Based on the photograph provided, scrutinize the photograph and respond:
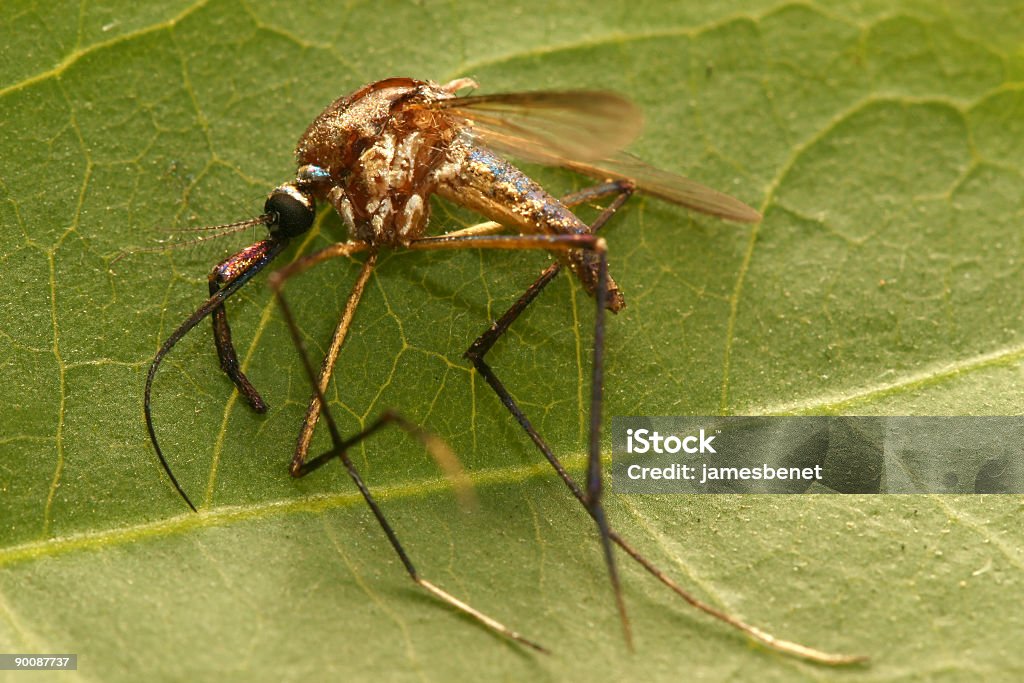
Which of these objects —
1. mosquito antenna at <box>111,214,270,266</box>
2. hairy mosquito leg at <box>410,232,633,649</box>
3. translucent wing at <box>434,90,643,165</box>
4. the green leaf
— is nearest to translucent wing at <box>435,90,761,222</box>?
translucent wing at <box>434,90,643,165</box>

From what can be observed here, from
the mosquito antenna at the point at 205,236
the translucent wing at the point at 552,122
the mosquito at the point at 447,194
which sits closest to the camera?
the translucent wing at the point at 552,122

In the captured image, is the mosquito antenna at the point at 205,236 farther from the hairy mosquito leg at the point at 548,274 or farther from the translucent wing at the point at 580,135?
the hairy mosquito leg at the point at 548,274

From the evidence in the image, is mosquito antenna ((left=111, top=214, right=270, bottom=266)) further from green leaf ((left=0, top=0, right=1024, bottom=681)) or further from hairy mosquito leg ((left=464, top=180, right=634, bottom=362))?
hairy mosquito leg ((left=464, top=180, right=634, bottom=362))

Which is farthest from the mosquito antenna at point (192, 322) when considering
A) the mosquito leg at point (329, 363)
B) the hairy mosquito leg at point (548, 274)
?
the hairy mosquito leg at point (548, 274)

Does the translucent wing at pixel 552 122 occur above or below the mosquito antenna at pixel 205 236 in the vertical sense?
above

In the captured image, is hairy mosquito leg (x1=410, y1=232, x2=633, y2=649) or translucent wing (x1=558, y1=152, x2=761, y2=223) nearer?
hairy mosquito leg (x1=410, y1=232, x2=633, y2=649)

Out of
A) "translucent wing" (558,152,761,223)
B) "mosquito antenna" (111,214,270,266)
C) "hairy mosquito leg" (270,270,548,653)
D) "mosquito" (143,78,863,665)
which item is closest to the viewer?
"hairy mosquito leg" (270,270,548,653)

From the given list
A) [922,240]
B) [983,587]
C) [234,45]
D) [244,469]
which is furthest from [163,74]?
[983,587]
